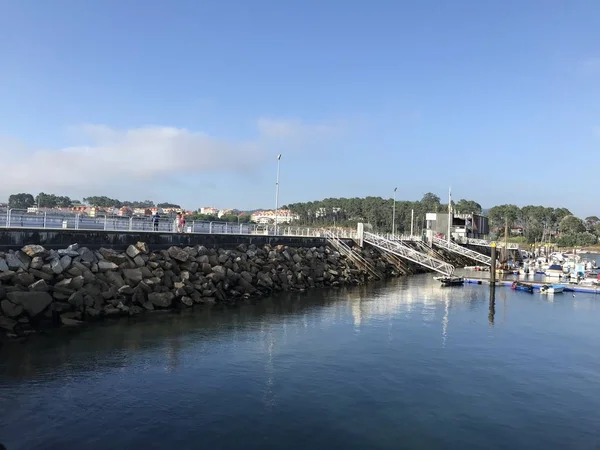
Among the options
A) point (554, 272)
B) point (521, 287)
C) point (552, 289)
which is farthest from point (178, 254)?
point (554, 272)

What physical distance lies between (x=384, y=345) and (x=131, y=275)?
1513 centimetres

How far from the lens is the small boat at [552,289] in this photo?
4288cm

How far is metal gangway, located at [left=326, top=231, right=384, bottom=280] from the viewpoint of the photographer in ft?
168

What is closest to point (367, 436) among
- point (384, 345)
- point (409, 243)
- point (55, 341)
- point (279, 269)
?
point (384, 345)

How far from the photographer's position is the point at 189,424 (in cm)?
1225

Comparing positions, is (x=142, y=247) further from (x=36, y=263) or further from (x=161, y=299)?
(x=36, y=263)

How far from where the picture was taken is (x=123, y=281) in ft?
84.6

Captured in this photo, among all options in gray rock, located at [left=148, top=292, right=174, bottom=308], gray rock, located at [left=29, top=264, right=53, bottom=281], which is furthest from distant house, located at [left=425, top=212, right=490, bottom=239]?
gray rock, located at [left=29, top=264, right=53, bottom=281]

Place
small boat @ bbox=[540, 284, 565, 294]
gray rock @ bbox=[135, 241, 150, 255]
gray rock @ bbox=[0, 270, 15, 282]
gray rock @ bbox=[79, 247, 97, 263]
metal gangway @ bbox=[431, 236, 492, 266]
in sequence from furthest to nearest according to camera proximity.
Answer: metal gangway @ bbox=[431, 236, 492, 266], small boat @ bbox=[540, 284, 565, 294], gray rock @ bbox=[135, 241, 150, 255], gray rock @ bbox=[79, 247, 97, 263], gray rock @ bbox=[0, 270, 15, 282]

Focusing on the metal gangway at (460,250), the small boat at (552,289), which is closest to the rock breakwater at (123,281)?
the small boat at (552,289)

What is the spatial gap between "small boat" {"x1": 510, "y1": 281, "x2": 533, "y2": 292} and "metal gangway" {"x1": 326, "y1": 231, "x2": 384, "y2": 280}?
13962mm

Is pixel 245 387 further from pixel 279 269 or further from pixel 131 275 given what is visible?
pixel 279 269

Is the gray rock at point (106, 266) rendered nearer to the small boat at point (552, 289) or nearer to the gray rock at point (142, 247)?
the gray rock at point (142, 247)

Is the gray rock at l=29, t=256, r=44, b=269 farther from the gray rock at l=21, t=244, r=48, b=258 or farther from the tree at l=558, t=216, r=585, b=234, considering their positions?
the tree at l=558, t=216, r=585, b=234
